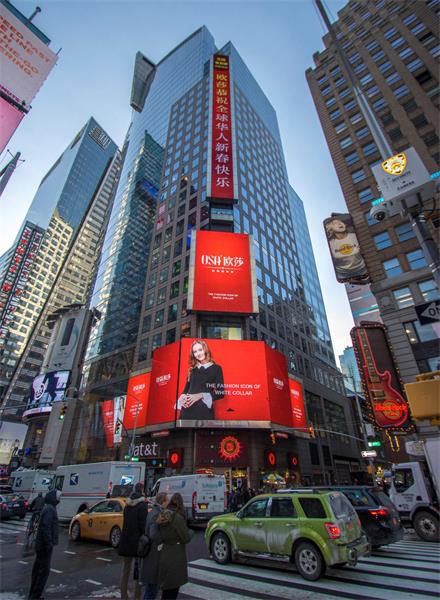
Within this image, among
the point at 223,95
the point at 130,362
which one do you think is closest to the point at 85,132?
the point at 223,95

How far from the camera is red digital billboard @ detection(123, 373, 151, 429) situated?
36156 millimetres

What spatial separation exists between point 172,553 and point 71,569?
565 cm

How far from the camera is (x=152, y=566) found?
4988 mm

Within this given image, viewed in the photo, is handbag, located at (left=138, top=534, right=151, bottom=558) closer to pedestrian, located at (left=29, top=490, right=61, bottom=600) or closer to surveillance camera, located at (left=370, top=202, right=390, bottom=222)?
pedestrian, located at (left=29, top=490, right=61, bottom=600)

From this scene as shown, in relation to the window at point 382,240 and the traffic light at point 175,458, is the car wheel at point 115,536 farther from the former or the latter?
the window at point 382,240

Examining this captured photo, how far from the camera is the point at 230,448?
3209 centimetres

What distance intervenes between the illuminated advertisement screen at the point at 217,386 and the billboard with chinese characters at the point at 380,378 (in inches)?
484

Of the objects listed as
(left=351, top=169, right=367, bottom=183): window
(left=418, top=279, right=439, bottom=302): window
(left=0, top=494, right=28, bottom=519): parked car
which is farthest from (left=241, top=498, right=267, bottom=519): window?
(left=351, top=169, right=367, bottom=183): window

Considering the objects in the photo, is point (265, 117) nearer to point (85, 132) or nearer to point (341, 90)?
point (341, 90)

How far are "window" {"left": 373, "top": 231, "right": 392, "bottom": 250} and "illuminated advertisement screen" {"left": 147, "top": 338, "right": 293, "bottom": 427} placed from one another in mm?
16219

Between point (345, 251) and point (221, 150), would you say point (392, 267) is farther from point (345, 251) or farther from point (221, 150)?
point (221, 150)

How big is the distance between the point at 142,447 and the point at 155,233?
1387 inches

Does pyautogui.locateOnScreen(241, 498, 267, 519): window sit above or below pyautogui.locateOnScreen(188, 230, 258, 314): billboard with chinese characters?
below

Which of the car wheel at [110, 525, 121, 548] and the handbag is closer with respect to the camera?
the handbag
